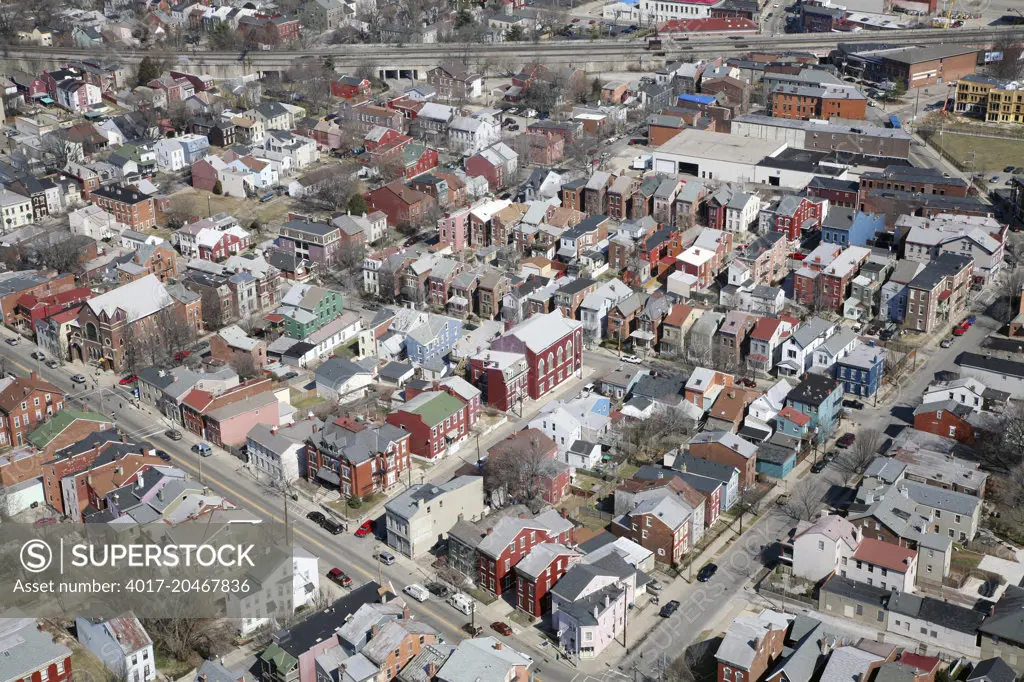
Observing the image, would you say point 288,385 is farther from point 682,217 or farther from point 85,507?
point 682,217

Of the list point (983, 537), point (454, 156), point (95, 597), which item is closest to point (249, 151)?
point (454, 156)

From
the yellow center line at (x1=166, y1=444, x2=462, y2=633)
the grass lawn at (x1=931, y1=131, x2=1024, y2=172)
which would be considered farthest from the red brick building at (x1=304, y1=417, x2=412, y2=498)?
the grass lawn at (x1=931, y1=131, x2=1024, y2=172)

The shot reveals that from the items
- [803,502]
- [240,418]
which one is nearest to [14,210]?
[240,418]

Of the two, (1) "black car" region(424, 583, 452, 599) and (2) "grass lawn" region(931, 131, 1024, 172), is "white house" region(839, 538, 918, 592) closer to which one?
(1) "black car" region(424, 583, 452, 599)

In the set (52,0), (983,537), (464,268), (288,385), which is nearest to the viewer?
(983,537)

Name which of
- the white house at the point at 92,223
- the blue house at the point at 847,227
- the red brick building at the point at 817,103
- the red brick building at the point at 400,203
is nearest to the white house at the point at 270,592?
the red brick building at the point at 400,203

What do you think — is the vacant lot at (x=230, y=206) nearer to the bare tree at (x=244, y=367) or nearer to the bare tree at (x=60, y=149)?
the bare tree at (x=60, y=149)
